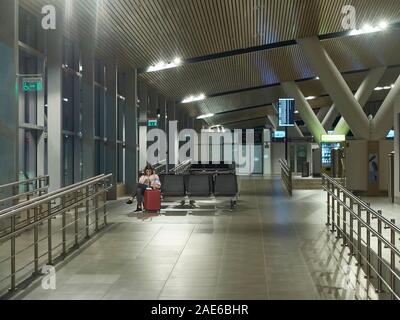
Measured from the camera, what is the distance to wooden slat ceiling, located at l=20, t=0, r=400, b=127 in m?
13.6

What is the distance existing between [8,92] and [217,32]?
334 inches

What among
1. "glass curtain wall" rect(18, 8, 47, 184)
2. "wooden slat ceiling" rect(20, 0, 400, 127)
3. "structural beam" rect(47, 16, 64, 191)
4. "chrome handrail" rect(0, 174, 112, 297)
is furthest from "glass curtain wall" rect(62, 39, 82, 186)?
"chrome handrail" rect(0, 174, 112, 297)

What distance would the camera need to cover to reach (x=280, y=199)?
1738 centimetres

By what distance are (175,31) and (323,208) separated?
6479mm

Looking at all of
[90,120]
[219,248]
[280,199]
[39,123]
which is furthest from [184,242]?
[280,199]

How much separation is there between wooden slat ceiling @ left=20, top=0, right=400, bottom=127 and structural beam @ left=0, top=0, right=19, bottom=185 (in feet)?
7.15

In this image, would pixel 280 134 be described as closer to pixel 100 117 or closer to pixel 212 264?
pixel 100 117

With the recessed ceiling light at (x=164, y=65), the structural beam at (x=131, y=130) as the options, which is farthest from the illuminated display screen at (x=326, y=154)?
the structural beam at (x=131, y=130)

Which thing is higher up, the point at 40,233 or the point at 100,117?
the point at 100,117

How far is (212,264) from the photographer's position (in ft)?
22.9

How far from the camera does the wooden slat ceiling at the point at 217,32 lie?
44.6 ft

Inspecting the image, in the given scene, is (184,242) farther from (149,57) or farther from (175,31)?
(149,57)

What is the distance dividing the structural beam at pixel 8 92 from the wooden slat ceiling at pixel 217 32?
218 centimetres

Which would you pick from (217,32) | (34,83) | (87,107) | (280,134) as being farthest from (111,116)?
(280,134)
